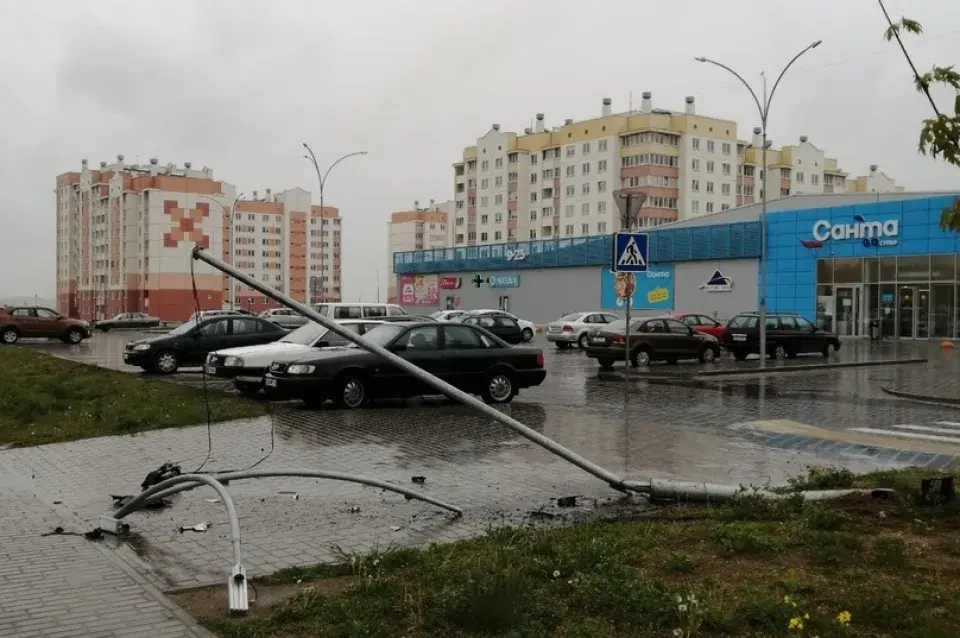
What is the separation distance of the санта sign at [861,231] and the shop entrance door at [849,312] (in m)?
2.49

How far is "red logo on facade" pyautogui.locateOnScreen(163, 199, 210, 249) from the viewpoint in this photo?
111875 millimetres

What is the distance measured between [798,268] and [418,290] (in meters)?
36.7

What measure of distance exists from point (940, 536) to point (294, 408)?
11.2 metres

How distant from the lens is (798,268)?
47719mm

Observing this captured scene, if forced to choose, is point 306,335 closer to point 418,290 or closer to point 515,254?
point 515,254

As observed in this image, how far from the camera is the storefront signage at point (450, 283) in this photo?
72.8m

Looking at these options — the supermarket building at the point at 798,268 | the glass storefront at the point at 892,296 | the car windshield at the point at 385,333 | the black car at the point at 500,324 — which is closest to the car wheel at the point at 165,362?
the car windshield at the point at 385,333

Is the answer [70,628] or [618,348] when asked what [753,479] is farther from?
[618,348]

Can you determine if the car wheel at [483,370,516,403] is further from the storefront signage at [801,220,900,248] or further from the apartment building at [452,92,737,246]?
the apartment building at [452,92,737,246]

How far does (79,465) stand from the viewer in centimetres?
988

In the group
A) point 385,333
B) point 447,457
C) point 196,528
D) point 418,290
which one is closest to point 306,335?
point 385,333

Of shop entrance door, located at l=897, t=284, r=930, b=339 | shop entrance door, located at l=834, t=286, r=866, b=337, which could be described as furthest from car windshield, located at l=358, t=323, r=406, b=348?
shop entrance door, located at l=834, t=286, r=866, b=337

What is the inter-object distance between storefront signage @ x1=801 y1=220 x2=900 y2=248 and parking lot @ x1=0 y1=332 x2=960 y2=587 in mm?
27316

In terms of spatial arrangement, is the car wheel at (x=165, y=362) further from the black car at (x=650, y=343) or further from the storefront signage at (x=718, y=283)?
the storefront signage at (x=718, y=283)
